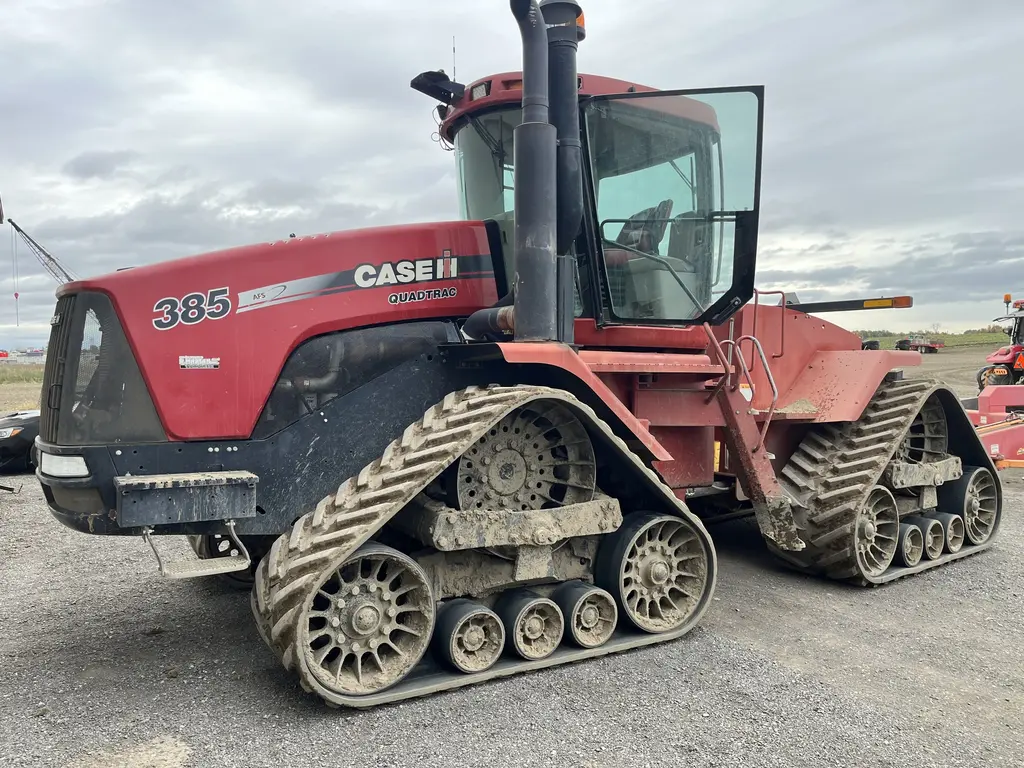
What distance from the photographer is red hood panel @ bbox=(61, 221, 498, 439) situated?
153 inches

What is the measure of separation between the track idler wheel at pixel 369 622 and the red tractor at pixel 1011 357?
15117 millimetres

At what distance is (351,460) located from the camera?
4207 mm

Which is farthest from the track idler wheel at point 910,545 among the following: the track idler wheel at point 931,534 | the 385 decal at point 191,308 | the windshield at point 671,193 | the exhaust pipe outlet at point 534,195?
the 385 decal at point 191,308

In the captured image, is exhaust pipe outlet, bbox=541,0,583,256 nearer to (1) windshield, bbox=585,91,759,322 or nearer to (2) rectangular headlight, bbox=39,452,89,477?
(1) windshield, bbox=585,91,759,322

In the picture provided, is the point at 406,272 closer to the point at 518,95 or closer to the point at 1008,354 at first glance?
the point at 518,95

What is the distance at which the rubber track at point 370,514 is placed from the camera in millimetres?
3549

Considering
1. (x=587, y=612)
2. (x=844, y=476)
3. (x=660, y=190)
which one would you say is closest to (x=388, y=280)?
(x=660, y=190)

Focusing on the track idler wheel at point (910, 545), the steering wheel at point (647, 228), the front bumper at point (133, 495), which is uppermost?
the steering wheel at point (647, 228)

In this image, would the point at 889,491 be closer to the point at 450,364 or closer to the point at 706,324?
the point at 706,324

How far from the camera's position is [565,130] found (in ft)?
14.8

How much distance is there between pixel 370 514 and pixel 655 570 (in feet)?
5.93

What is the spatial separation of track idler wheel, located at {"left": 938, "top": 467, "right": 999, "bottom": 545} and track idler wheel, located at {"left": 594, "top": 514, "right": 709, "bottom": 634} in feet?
11.1

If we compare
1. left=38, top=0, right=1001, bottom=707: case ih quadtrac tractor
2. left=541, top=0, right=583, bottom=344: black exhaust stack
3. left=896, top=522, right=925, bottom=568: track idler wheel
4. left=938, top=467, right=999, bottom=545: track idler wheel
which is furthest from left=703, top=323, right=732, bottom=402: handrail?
left=938, top=467, right=999, bottom=545: track idler wheel

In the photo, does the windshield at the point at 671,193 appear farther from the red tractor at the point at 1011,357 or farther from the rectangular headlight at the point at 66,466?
the red tractor at the point at 1011,357
